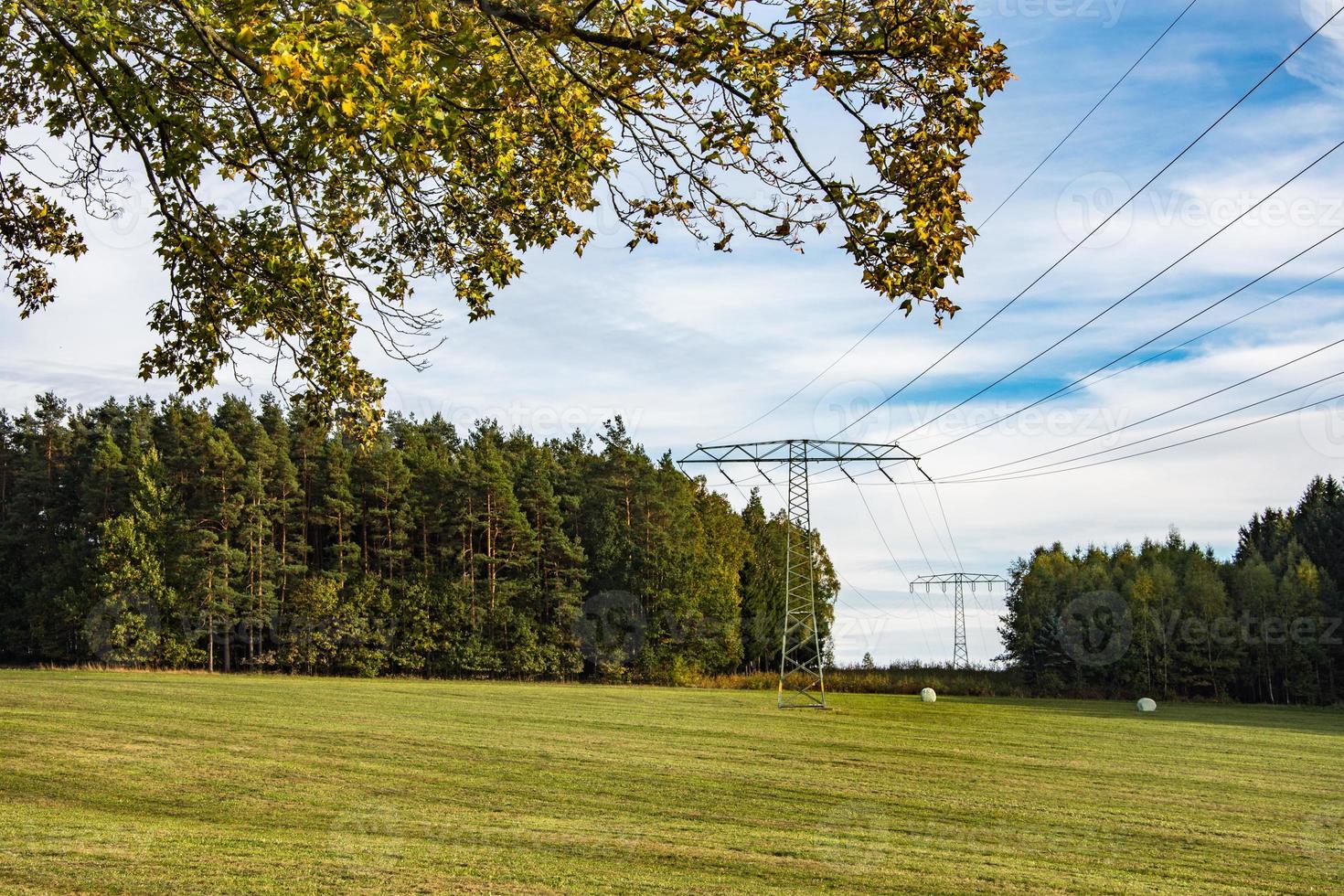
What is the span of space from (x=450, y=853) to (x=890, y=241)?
294 inches

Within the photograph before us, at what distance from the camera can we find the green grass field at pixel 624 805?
33.8ft

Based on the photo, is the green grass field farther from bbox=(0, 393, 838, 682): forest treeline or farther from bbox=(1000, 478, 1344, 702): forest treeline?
bbox=(1000, 478, 1344, 702): forest treeline

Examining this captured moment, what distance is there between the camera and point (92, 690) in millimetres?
33500

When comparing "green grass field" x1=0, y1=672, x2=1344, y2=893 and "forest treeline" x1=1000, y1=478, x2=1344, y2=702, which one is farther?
"forest treeline" x1=1000, y1=478, x2=1344, y2=702

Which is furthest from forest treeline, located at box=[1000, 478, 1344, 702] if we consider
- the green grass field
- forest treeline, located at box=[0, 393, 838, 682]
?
the green grass field

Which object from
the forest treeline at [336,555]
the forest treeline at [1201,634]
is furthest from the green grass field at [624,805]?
the forest treeline at [1201,634]

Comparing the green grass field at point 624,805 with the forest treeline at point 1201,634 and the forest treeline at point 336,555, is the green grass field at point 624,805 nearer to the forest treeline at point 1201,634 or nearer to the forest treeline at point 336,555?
the forest treeline at point 336,555

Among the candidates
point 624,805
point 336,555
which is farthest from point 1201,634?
point 624,805

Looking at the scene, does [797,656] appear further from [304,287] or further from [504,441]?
[304,287]

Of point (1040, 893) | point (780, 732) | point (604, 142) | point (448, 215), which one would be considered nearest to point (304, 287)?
point (448, 215)

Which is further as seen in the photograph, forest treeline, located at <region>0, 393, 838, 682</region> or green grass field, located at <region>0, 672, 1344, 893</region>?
forest treeline, located at <region>0, 393, 838, 682</region>

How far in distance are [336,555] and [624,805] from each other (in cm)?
5672

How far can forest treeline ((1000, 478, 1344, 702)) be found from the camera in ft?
193

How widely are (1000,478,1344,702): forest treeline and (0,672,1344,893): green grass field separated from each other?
3419 cm
